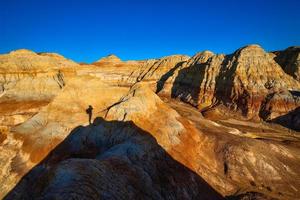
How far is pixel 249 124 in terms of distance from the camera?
61.8 meters

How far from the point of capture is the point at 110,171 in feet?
58.8

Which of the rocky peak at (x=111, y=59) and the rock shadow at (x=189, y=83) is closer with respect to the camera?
the rock shadow at (x=189, y=83)

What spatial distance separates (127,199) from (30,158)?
12763 millimetres

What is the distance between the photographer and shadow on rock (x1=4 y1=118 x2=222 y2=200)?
1502cm

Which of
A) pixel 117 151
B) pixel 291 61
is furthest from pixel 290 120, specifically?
pixel 117 151

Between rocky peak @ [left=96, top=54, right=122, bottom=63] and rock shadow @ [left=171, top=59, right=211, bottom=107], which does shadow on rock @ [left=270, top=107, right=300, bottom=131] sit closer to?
rock shadow @ [left=171, top=59, right=211, bottom=107]

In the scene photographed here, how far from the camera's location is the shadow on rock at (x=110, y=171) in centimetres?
1502

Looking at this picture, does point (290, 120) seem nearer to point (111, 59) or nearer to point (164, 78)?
point (164, 78)

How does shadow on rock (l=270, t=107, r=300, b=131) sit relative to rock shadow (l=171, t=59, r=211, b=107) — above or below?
below

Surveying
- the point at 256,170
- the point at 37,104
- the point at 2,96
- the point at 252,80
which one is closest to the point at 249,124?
the point at 252,80

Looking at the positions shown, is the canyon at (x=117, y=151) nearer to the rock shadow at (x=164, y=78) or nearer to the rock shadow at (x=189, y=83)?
the rock shadow at (x=189, y=83)

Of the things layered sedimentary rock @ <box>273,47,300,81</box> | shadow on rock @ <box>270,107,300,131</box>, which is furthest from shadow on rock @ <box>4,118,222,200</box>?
layered sedimentary rock @ <box>273,47,300,81</box>

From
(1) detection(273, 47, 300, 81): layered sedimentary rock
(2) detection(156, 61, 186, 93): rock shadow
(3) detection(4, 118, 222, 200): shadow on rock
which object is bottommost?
(3) detection(4, 118, 222, 200): shadow on rock

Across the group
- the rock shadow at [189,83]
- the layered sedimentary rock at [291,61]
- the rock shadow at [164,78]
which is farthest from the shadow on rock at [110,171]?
the rock shadow at [164,78]
